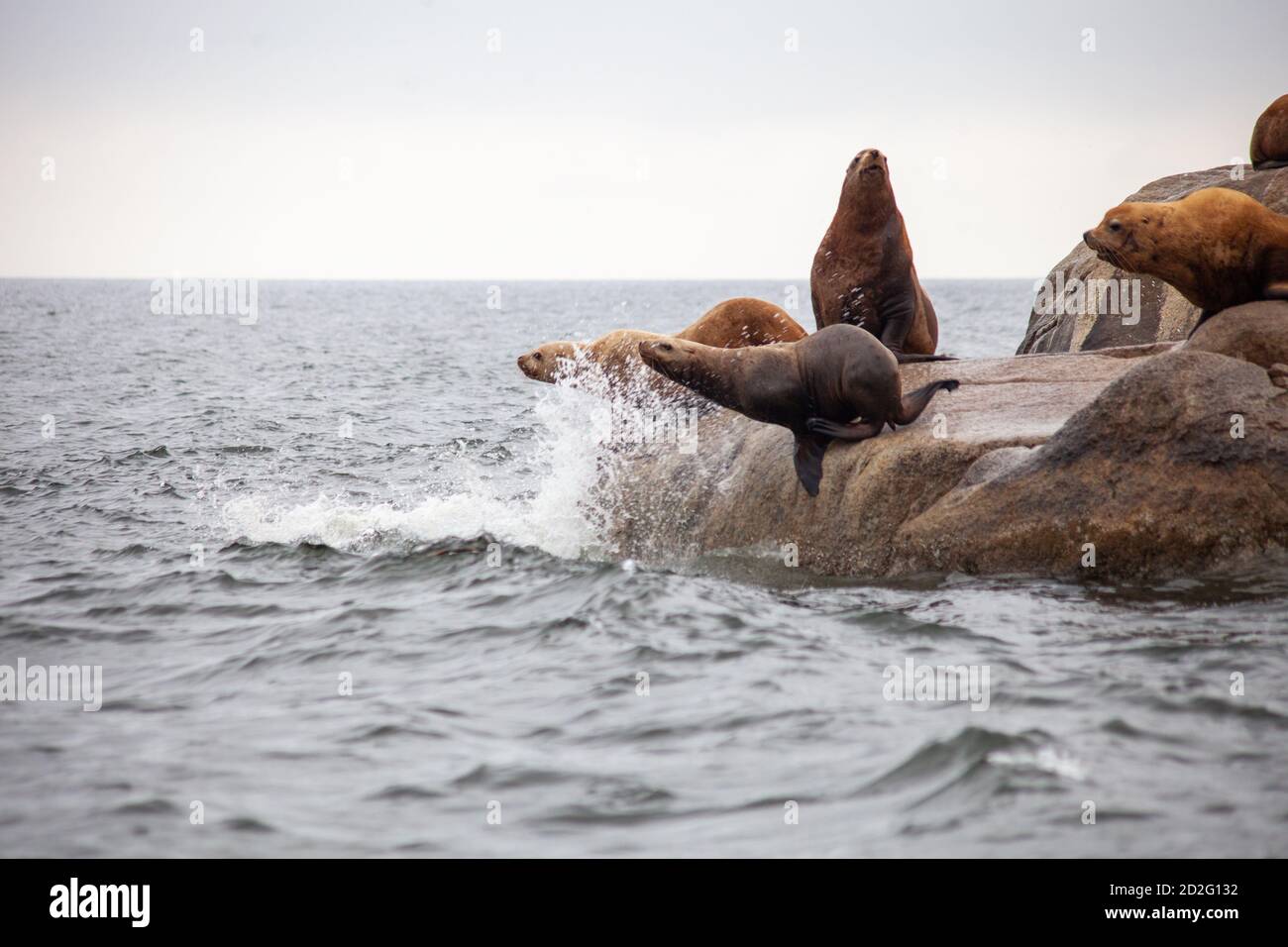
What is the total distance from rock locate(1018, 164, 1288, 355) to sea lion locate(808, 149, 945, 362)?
2708 millimetres

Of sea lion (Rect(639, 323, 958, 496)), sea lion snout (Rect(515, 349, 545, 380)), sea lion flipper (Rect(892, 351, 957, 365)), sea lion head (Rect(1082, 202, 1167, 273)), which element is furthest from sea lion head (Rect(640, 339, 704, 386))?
sea lion snout (Rect(515, 349, 545, 380))

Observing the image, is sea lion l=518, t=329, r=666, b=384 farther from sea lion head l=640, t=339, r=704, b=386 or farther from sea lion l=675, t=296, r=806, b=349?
sea lion head l=640, t=339, r=704, b=386

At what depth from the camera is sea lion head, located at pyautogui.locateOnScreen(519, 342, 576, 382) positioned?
11844 millimetres

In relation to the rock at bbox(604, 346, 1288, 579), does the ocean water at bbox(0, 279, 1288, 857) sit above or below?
below

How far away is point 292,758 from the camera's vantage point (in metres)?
5.51

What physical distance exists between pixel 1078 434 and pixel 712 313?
395 centimetres

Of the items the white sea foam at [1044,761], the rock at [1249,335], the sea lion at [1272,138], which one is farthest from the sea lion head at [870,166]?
the white sea foam at [1044,761]

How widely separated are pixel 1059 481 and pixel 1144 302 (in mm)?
5593

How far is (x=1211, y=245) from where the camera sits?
8.08m

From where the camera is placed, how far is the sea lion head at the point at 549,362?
11844mm

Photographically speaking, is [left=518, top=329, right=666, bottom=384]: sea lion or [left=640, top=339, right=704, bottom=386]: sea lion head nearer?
[left=640, top=339, right=704, bottom=386]: sea lion head

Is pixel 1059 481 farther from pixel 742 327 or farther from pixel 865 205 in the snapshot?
pixel 742 327

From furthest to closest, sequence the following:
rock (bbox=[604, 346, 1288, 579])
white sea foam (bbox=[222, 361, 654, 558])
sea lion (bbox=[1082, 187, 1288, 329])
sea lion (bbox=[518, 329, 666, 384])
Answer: sea lion (bbox=[518, 329, 666, 384])
white sea foam (bbox=[222, 361, 654, 558])
sea lion (bbox=[1082, 187, 1288, 329])
rock (bbox=[604, 346, 1288, 579])
